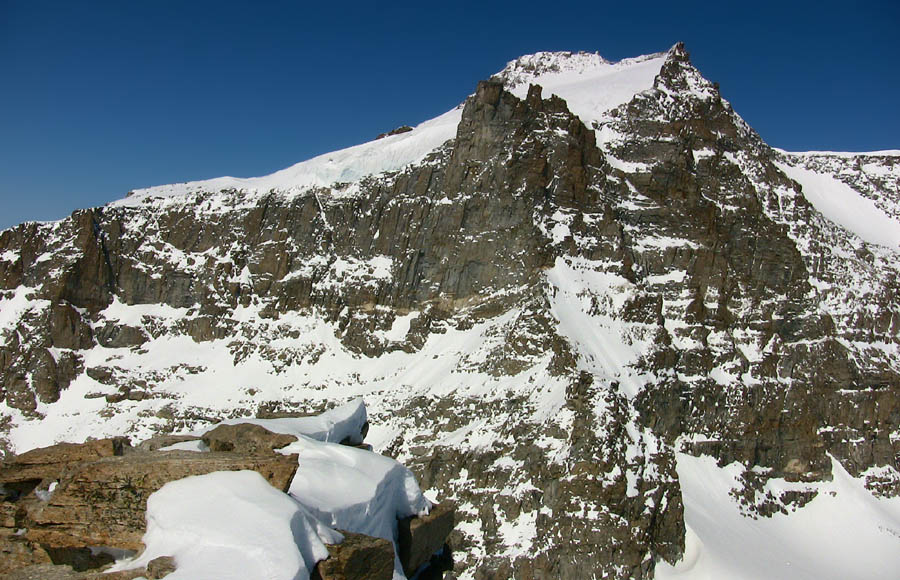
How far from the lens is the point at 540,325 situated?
115 meters

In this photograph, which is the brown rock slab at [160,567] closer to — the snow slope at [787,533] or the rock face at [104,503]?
the rock face at [104,503]

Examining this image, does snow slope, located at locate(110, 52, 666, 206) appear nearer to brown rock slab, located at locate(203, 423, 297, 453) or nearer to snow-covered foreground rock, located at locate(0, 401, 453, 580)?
brown rock slab, located at locate(203, 423, 297, 453)

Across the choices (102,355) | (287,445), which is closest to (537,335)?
(102,355)

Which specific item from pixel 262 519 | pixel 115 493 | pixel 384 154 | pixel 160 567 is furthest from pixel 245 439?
pixel 384 154

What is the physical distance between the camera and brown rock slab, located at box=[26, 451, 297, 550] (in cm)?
1558

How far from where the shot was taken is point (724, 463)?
131875mm

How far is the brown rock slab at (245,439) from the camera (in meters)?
20.1

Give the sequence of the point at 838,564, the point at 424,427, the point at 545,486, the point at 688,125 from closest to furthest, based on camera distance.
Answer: the point at 545,486 < the point at 424,427 < the point at 838,564 < the point at 688,125

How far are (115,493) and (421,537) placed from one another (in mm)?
7632

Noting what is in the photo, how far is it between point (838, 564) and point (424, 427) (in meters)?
64.4

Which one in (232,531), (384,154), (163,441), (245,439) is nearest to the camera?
(232,531)

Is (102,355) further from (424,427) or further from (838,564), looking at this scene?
(838,564)

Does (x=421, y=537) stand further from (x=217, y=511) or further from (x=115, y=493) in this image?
(x=115, y=493)

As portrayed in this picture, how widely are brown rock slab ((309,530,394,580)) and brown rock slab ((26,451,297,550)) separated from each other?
5.48 ft
